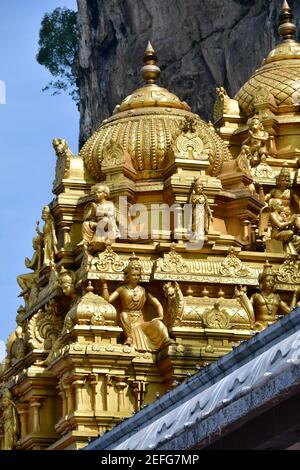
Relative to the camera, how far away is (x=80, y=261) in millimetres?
42625

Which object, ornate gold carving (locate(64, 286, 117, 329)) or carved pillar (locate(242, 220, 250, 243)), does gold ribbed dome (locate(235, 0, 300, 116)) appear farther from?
ornate gold carving (locate(64, 286, 117, 329))

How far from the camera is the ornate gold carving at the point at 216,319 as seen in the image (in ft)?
132

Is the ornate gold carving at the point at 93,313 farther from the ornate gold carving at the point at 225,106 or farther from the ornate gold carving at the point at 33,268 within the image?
the ornate gold carving at the point at 225,106

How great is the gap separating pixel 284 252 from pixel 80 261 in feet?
12.7

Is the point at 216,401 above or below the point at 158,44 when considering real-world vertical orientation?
below

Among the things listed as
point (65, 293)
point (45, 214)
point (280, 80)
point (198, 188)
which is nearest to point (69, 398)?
point (65, 293)

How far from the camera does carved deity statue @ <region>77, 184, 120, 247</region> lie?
4169cm

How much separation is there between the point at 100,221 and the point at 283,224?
3.82m

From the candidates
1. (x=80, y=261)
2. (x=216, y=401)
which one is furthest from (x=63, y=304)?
(x=216, y=401)

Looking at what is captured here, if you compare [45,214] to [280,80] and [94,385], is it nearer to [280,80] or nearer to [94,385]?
[94,385]

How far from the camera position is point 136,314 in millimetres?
41031

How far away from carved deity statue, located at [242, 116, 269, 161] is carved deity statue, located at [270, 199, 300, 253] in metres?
2.10
